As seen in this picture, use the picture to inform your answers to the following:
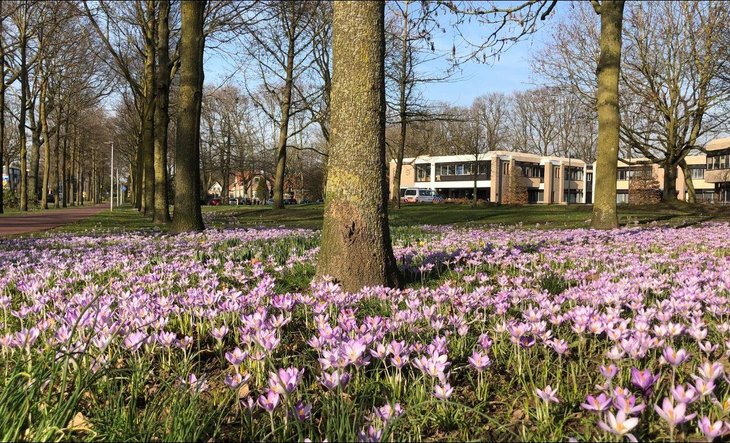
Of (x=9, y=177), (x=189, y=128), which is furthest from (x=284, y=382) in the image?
(x=9, y=177)

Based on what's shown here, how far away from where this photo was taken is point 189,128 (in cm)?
1116

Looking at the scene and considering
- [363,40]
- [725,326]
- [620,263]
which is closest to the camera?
[725,326]

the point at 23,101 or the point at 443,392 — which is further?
the point at 23,101

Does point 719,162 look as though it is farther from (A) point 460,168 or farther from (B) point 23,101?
(B) point 23,101

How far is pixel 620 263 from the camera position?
5.69 metres

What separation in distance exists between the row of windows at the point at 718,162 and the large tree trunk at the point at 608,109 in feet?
183

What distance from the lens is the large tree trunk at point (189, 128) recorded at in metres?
11.1

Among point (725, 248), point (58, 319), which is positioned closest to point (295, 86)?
point (725, 248)

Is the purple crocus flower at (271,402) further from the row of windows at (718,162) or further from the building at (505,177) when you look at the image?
the row of windows at (718,162)

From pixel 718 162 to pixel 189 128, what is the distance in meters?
64.5

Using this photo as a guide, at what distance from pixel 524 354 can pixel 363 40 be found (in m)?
3.12

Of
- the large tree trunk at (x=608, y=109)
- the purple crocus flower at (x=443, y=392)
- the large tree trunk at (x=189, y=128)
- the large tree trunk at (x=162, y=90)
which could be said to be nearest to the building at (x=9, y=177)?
the large tree trunk at (x=162, y=90)

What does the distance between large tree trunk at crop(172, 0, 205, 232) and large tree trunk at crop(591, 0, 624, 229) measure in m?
8.99

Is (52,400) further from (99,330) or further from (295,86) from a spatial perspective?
(295,86)
